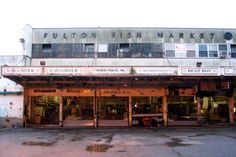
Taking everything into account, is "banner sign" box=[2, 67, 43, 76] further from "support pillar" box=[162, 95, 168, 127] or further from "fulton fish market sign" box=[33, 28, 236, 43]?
"support pillar" box=[162, 95, 168, 127]

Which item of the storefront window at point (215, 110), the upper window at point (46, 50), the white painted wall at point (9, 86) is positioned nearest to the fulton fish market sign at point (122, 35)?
the upper window at point (46, 50)

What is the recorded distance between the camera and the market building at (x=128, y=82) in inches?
1229

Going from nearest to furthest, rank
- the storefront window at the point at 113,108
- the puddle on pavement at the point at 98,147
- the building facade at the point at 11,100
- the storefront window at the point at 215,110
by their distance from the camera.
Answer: the puddle on pavement at the point at 98,147
the building facade at the point at 11,100
the storefront window at the point at 113,108
the storefront window at the point at 215,110

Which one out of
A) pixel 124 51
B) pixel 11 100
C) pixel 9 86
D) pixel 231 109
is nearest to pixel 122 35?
pixel 124 51

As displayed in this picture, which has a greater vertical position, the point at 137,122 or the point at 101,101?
the point at 101,101

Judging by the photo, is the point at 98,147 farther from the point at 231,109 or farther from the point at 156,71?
the point at 231,109

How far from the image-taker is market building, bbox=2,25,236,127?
102 ft

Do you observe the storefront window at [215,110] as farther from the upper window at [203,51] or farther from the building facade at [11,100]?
the building facade at [11,100]

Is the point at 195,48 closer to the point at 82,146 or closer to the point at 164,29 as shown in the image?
the point at 164,29

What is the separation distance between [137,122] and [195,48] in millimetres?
9153

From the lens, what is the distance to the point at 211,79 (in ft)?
99.6

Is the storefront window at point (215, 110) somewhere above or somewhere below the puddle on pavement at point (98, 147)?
above

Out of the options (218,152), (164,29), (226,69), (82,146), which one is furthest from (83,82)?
(218,152)

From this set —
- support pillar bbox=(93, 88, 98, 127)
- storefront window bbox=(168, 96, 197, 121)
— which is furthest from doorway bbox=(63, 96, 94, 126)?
storefront window bbox=(168, 96, 197, 121)
